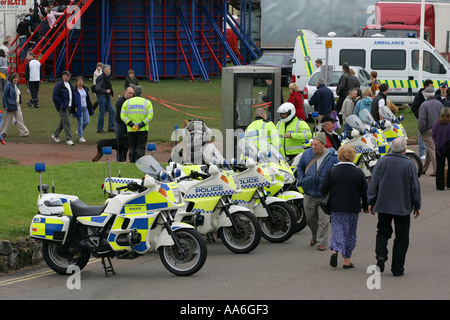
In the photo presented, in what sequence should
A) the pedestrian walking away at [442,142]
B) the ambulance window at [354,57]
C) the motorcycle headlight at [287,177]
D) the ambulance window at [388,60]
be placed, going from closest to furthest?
the motorcycle headlight at [287,177], the pedestrian walking away at [442,142], the ambulance window at [388,60], the ambulance window at [354,57]

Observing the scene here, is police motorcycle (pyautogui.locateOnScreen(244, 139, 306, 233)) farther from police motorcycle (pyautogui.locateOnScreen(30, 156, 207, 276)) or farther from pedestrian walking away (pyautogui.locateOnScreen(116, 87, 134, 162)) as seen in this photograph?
pedestrian walking away (pyautogui.locateOnScreen(116, 87, 134, 162))

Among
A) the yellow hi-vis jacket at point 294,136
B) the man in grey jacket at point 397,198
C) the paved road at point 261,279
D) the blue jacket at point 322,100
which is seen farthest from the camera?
the blue jacket at point 322,100

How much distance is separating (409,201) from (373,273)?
950 mm

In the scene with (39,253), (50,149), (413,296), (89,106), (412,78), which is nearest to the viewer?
(413,296)

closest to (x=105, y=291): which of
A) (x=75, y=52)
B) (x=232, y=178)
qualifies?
(x=232, y=178)

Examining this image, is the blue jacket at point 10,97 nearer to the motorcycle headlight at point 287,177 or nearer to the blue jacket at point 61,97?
the blue jacket at point 61,97

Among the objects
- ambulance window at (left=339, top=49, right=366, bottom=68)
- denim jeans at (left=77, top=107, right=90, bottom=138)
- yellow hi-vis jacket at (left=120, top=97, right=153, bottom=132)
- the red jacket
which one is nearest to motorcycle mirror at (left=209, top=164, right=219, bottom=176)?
yellow hi-vis jacket at (left=120, top=97, right=153, bottom=132)

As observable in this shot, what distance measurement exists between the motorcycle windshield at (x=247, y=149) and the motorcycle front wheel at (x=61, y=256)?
356 cm

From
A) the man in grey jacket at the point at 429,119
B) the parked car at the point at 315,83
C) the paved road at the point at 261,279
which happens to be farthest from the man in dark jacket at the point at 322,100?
the paved road at the point at 261,279

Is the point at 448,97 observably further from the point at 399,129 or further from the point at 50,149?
the point at 50,149

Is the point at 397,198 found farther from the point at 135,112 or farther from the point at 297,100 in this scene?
the point at 297,100

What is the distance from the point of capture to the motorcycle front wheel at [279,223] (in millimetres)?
12906

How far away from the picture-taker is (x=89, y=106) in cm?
2373

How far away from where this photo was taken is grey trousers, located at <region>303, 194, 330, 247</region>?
12.6 m
